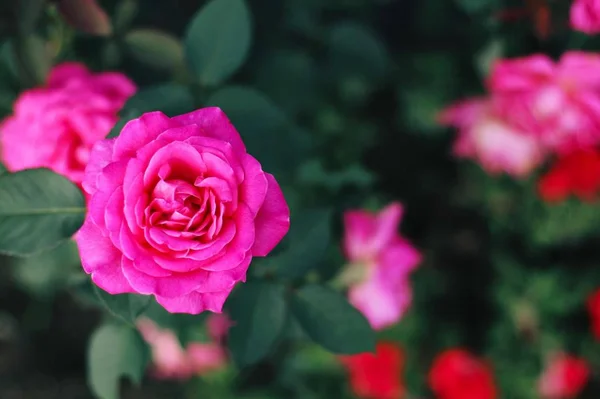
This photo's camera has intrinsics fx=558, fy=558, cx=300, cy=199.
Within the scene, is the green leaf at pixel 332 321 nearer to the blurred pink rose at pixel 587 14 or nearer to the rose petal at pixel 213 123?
the rose petal at pixel 213 123

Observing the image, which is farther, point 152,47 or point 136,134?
point 152,47

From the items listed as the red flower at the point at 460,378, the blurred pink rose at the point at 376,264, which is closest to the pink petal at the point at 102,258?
the blurred pink rose at the point at 376,264

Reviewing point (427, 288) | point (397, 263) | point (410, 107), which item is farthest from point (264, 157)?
point (427, 288)

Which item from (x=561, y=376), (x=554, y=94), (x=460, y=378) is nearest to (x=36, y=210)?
(x=554, y=94)

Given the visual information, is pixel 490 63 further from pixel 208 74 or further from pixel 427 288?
pixel 427 288

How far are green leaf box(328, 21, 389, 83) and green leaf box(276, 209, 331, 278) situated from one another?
38cm

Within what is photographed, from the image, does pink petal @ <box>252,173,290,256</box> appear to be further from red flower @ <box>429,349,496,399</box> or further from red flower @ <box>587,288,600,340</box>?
red flower @ <box>587,288,600,340</box>

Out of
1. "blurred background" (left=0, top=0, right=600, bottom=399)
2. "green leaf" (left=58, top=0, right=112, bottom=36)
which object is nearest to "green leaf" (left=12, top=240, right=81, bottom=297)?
"blurred background" (left=0, top=0, right=600, bottom=399)

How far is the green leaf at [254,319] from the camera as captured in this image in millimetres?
557

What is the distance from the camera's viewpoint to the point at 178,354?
1.25 m

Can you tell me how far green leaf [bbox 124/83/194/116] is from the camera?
53cm

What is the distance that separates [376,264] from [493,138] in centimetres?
39

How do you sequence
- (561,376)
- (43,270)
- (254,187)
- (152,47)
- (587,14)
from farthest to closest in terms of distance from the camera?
(561,376)
(43,270)
(152,47)
(587,14)
(254,187)

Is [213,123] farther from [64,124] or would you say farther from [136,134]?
[64,124]
